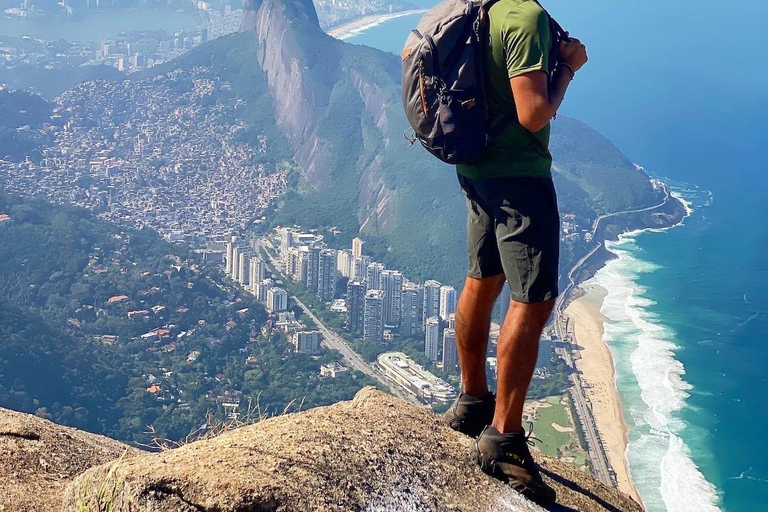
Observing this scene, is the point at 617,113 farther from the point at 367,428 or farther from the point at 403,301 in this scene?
the point at 367,428

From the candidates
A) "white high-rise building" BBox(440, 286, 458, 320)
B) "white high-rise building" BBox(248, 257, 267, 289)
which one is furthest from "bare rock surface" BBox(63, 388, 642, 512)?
"white high-rise building" BBox(248, 257, 267, 289)

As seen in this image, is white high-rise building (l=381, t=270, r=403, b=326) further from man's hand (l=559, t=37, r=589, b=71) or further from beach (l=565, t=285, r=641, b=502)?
man's hand (l=559, t=37, r=589, b=71)

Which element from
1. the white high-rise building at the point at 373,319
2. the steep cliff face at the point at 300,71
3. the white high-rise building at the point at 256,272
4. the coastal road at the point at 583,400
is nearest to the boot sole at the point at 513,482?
the coastal road at the point at 583,400

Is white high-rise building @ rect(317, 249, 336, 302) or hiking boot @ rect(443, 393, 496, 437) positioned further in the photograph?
white high-rise building @ rect(317, 249, 336, 302)

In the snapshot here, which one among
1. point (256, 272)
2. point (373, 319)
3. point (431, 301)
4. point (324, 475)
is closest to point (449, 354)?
point (373, 319)

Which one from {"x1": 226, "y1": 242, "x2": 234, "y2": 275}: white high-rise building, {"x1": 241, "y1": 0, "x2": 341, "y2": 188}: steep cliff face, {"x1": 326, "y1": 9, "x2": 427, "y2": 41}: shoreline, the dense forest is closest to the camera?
the dense forest

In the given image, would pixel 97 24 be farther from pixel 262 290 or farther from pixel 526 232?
pixel 526 232

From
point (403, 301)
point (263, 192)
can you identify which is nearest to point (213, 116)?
point (263, 192)
